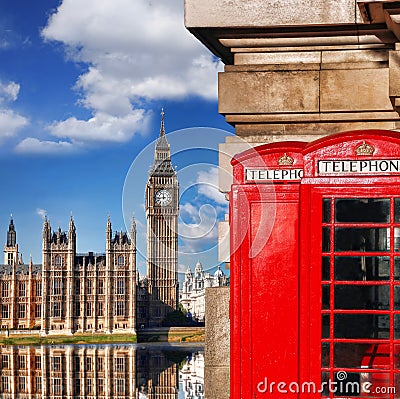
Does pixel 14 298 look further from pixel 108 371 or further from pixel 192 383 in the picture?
pixel 192 383

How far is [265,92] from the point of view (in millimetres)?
5344

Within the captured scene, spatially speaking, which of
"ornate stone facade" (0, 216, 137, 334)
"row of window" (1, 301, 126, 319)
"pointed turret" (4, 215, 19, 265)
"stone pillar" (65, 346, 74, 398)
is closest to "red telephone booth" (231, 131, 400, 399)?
"stone pillar" (65, 346, 74, 398)

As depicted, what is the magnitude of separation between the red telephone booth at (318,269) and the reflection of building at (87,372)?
23.4 metres

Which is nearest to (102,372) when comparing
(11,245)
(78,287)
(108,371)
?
(108,371)

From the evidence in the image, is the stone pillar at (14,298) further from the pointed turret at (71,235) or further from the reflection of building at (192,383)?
the reflection of building at (192,383)

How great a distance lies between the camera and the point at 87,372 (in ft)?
159

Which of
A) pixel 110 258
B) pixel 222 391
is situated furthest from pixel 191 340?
pixel 222 391

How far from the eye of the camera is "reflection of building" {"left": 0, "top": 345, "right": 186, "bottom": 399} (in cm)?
3616

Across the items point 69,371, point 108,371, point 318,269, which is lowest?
point 69,371

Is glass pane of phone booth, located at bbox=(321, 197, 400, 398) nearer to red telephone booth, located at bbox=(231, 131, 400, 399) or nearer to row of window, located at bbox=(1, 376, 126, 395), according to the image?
red telephone booth, located at bbox=(231, 131, 400, 399)

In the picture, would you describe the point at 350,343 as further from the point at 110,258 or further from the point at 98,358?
the point at 110,258

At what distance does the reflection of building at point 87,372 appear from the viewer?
1423 inches

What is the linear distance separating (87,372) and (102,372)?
37.5 inches

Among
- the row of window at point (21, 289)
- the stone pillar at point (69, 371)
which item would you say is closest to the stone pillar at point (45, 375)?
the stone pillar at point (69, 371)
